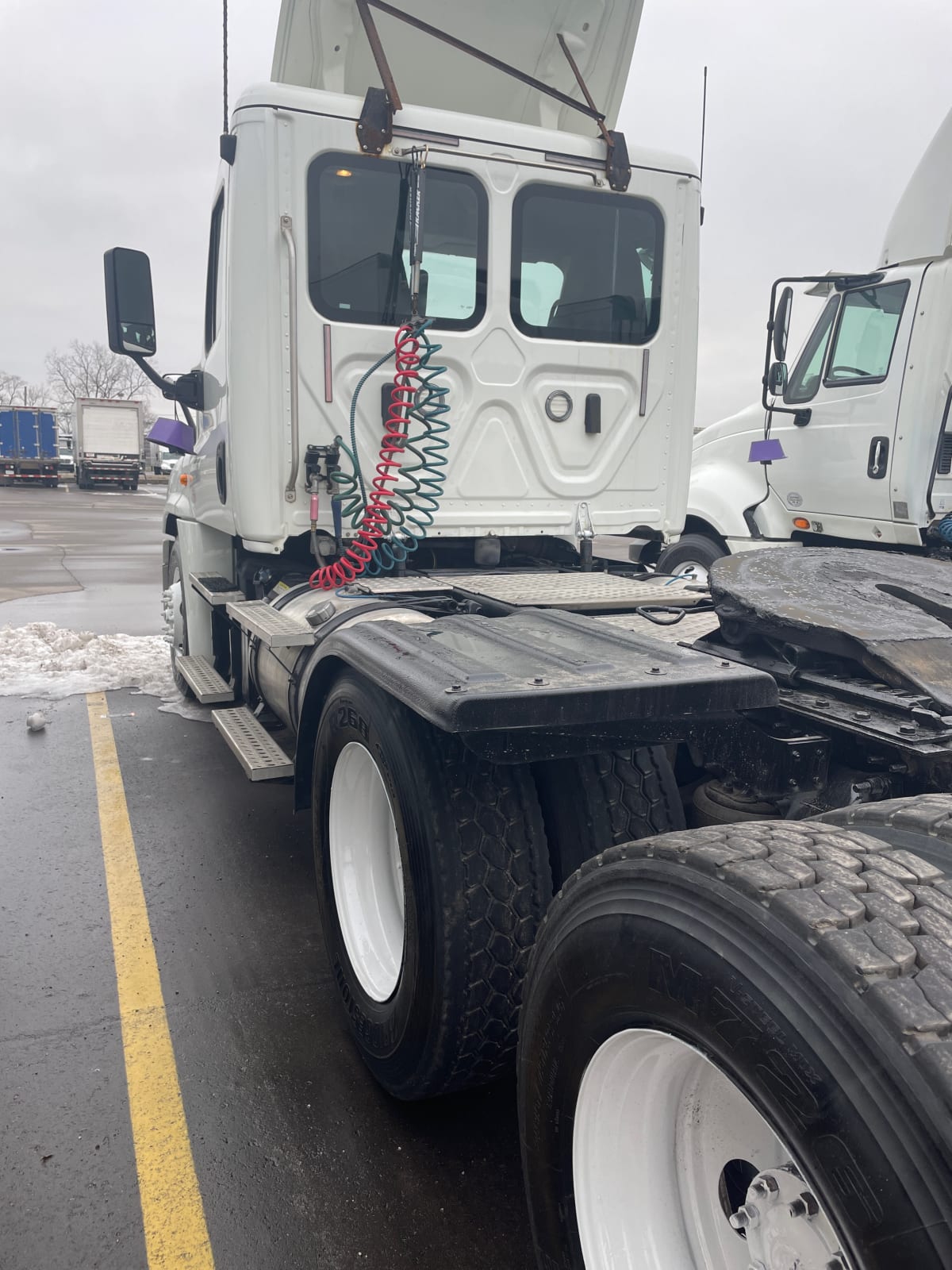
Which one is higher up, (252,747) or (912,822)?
(912,822)

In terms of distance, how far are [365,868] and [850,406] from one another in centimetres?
541

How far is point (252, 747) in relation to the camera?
3869mm

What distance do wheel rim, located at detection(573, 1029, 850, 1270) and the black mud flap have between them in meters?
0.64

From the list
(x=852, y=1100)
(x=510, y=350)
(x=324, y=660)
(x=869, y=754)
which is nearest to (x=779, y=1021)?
(x=852, y=1100)

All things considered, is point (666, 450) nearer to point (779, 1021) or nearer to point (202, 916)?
point (202, 916)

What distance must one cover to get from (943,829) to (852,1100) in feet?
2.01

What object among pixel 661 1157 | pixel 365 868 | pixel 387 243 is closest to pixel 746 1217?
pixel 661 1157

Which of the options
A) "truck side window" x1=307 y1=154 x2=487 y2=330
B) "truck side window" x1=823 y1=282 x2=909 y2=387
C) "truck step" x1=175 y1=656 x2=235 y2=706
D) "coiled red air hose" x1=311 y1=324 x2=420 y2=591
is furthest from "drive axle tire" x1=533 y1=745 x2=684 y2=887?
"truck side window" x1=823 y1=282 x2=909 y2=387

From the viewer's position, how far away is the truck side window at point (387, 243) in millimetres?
3975

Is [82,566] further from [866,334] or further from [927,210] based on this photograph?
[927,210]

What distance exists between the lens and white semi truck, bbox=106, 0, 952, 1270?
1305 millimetres

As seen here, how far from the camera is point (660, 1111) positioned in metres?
1.61

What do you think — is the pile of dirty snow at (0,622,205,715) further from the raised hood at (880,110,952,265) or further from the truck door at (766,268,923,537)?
the raised hood at (880,110,952,265)

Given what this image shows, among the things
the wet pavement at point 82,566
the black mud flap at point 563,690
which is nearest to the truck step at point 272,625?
the black mud flap at point 563,690
